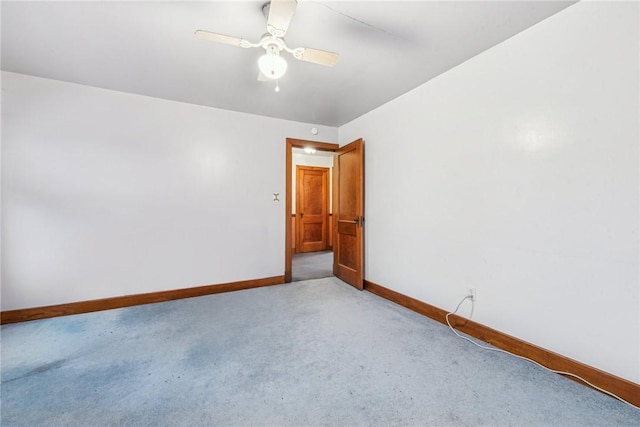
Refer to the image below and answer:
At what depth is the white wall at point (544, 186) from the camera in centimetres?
158

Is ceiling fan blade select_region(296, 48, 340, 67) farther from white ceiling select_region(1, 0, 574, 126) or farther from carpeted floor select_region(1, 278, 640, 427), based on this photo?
carpeted floor select_region(1, 278, 640, 427)

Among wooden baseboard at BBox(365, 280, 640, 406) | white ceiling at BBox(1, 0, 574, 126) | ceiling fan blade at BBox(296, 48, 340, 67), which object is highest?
white ceiling at BBox(1, 0, 574, 126)

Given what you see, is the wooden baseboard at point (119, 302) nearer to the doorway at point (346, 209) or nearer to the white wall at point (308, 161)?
the doorway at point (346, 209)

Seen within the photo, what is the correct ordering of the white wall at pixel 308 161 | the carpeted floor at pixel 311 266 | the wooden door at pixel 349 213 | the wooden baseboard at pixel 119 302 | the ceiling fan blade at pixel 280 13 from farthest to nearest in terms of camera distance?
the white wall at pixel 308 161, the carpeted floor at pixel 311 266, the wooden door at pixel 349 213, the wooden baseboard at pixel 119 302, the ceiling fan blade at pixel 280 13

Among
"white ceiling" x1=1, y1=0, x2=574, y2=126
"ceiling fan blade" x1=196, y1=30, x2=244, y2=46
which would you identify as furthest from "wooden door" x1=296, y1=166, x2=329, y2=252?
"ceiling fan blade" x1=196, y1=30, x2=244, y2=46

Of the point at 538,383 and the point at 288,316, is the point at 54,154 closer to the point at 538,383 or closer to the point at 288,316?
the point at 288,316

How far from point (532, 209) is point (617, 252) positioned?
513 millimetres

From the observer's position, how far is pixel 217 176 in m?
3.62

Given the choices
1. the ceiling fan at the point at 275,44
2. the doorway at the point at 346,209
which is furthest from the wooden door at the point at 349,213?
the ceiling fan at the point at 275,44

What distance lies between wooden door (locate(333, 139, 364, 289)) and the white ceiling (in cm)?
100

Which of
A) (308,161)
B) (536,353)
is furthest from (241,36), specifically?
(308,161)

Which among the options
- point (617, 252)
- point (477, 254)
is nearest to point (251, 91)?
point (477, 254)

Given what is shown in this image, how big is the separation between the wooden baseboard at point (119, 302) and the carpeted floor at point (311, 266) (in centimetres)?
76

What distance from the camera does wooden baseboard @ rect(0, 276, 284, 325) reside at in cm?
268
